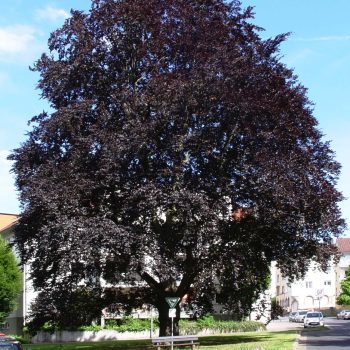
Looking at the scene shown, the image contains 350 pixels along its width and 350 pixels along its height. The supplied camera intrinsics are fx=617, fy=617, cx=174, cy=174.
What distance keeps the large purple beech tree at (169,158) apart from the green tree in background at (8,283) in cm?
2229

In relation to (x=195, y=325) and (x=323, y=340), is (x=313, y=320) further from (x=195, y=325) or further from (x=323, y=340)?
(x=323, y=340)

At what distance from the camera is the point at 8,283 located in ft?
166

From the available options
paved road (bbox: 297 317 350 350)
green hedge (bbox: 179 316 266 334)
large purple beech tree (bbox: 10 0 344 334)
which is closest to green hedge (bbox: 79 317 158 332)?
green hedge (bbox: 179 316 266 334)

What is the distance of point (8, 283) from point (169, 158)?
29326 millimetres

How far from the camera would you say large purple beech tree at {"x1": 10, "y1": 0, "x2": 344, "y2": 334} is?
25.2 meters

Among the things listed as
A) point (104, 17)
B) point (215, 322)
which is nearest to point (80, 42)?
point (104, 17)

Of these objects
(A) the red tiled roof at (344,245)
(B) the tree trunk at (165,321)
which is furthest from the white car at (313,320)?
(A) the red tiled roof at (344,245)

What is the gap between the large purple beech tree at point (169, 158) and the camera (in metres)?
25.2

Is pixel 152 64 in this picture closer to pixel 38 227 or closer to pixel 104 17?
pixel 104 17

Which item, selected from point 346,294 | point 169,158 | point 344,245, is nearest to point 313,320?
point 169,158

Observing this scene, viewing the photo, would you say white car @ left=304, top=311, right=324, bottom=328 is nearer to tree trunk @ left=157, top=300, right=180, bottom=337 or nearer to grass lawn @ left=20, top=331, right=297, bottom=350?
grass lawn @ left=20, top=331, right=297, bottom=350

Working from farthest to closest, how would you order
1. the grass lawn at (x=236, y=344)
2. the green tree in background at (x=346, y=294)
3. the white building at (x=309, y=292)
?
the white building at (x=309, y=292) < the green tree in background at (x=346, y=294) < the grass lawn at (x=236, y=344)

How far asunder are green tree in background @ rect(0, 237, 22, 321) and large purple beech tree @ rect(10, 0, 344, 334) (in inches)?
878

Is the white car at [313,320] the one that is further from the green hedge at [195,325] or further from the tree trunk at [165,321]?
the tree trunk at [165,321]
